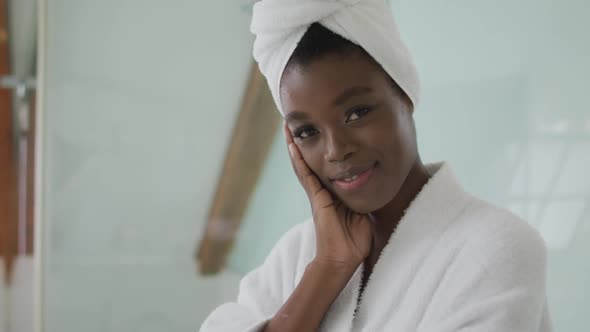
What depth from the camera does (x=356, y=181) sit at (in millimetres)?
729

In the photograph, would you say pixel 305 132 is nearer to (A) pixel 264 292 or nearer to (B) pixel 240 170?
(A) pixel 264 292

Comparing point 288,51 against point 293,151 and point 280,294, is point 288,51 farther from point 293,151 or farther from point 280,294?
point 280,294

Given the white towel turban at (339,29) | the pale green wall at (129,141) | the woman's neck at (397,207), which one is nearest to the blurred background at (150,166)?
the pale green wall at (129,141)

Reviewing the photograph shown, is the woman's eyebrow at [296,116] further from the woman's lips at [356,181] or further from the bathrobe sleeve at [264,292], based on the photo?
the bathrobe sleeve at [264,292]

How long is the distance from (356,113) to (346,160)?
0.21ft

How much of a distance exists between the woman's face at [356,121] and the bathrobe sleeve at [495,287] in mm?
147

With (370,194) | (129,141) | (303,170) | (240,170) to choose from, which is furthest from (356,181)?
(129,141)

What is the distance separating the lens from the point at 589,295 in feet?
2.48

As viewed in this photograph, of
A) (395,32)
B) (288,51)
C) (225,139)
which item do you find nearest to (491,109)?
(395,32)

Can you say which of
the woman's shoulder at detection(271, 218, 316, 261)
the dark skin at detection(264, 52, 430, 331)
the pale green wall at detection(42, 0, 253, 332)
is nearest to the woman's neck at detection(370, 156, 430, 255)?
the dark skin at detection(264, 52, 430, 331)

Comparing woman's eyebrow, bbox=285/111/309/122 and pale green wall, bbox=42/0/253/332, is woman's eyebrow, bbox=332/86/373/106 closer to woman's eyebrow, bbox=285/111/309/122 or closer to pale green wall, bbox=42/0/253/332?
woman's eyebrow, bbox=285/111/309/122

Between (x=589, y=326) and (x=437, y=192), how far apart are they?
287 millimetres

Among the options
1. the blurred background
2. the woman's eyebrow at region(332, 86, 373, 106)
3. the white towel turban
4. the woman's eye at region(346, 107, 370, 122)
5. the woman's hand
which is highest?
the white towel turban

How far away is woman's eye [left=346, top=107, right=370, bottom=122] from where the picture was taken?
70 cm
